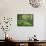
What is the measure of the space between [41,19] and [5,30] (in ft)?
4.97

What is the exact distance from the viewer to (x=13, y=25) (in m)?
5.16

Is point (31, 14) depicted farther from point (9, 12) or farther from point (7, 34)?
point (7, 34)

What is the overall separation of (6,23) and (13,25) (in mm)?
295

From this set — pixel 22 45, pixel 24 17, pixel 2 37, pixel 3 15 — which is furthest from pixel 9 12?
pixel 22 45

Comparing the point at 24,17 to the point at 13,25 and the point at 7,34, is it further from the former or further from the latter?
the point at 7,34

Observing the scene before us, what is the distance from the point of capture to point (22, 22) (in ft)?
16.9

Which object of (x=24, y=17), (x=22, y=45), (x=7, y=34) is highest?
(x=24, y=17)

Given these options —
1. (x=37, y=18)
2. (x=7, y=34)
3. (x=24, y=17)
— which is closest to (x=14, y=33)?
(x=7, y=34)

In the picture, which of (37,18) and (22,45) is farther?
(37,18)

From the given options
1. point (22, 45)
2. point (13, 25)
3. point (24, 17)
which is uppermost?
point (24, 17)

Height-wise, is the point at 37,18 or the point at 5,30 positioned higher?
the point at 37,18

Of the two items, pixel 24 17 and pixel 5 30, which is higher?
pixel 24 17

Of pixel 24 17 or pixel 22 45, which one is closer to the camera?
pixel 22 45

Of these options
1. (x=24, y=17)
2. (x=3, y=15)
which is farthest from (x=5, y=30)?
(x=24, y=17)
